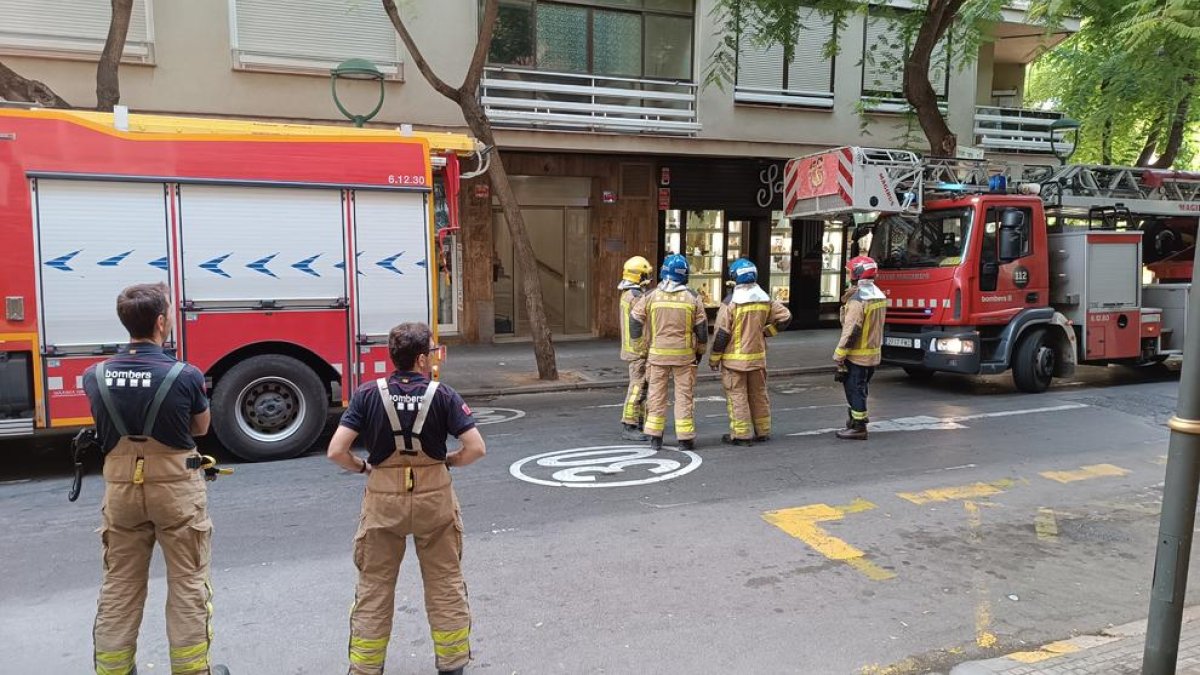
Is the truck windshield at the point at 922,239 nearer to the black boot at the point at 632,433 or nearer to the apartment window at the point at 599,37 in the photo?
the black boot at the point at 632,433

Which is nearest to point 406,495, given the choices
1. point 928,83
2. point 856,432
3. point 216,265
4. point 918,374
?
point 216,265

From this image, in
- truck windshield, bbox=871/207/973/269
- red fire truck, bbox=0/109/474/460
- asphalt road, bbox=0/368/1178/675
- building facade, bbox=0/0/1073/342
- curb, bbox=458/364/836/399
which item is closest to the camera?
asphalt road, bbox=0/368/1178/675

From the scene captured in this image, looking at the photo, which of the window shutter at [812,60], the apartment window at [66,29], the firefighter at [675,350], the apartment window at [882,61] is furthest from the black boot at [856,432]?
the apartment window at [66,29]

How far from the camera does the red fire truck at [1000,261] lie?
35.7 ft

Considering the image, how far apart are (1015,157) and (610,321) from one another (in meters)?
10.7

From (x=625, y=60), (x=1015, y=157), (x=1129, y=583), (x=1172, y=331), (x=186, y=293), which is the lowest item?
(x=1129, y=583)

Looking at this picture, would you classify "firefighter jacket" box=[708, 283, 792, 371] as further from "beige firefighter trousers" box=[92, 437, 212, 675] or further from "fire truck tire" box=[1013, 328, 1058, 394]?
"beige firefighter trousers" box=[92, 437, 212, 675]

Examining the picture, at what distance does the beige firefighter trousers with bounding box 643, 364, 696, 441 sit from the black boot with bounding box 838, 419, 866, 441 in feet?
5.59

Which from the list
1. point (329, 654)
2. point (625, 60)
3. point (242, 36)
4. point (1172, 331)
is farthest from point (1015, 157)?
point (329, 654)

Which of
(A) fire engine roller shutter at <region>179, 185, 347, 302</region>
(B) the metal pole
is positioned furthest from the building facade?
(B) the metal pole

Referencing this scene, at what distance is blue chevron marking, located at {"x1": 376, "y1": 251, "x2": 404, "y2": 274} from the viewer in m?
7.89

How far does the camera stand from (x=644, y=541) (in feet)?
17.9

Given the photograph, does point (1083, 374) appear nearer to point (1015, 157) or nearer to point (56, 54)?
point (1015, 157)

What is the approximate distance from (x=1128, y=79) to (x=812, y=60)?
592 cm
